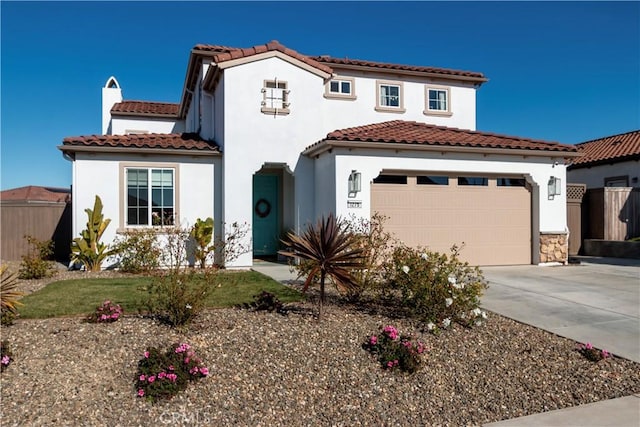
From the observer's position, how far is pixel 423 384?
549 centimetres

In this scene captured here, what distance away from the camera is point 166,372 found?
5.00m

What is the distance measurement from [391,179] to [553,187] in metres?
5.07

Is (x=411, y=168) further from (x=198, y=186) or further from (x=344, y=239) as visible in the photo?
(x=344, y=239)

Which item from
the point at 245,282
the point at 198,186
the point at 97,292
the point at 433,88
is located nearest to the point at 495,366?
the point at 245,282

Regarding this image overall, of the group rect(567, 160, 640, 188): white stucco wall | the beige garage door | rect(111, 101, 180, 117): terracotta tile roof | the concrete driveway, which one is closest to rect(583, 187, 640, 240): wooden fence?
rect(567, 160, 640, 188): white stucco wall

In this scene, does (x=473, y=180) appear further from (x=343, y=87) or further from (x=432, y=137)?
(x=343, y=87)

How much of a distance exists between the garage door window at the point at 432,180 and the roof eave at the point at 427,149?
0.76 m

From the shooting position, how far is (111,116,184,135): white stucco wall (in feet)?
70.4

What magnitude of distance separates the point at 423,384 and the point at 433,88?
14024 millimetres

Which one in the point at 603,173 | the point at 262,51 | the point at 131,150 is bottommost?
the point at 131,150

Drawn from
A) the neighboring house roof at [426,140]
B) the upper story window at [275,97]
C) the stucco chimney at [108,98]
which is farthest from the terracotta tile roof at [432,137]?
the stucco chimney at [108,98]

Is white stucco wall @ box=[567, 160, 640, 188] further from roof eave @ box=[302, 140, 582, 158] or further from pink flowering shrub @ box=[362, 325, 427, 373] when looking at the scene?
pink flowering shrub @ box=[362, 325, 427, 373]

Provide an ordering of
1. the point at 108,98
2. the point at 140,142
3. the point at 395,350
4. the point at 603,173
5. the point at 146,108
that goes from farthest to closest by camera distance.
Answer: the point at 108,98 < the point at 146,108 < the point at 603,173 < the point at 140,142 < the point at 395,350

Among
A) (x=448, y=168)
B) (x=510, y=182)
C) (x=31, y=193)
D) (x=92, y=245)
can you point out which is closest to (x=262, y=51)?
(x=448, y=168)
